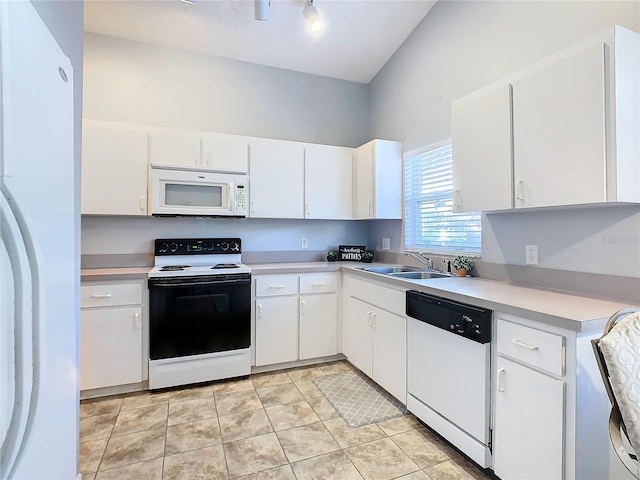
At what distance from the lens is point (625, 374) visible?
3.05 feet

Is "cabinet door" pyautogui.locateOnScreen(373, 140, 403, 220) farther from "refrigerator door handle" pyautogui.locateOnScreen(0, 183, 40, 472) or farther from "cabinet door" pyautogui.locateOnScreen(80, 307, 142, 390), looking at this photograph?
"refrigerator door handle" pyautogui.locateOnScreen(0, 183, 40, 472)

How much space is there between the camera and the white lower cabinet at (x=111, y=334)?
2.42m

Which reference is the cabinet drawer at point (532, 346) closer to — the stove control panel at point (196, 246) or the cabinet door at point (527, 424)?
the cabinet door at point (527, 424)

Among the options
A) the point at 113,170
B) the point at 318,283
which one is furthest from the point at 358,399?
the point at 113,170

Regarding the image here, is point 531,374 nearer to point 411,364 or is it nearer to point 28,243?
point 411,364

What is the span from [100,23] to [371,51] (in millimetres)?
2414

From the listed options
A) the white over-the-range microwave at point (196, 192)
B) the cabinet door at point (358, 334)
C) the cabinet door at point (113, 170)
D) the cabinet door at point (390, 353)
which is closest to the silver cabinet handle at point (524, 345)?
the cabinet door at point (390, 353)

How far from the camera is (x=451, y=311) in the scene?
1815 millimetres

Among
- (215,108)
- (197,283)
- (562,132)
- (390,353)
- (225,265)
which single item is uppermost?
(215,108)

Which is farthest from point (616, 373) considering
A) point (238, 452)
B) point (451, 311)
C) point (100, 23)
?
point (100, 23)

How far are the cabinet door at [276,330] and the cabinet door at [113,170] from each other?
130 cm

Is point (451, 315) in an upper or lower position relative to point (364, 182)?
lower

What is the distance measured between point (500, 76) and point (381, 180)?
48.9 inches

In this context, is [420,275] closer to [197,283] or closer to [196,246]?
[197,283]
